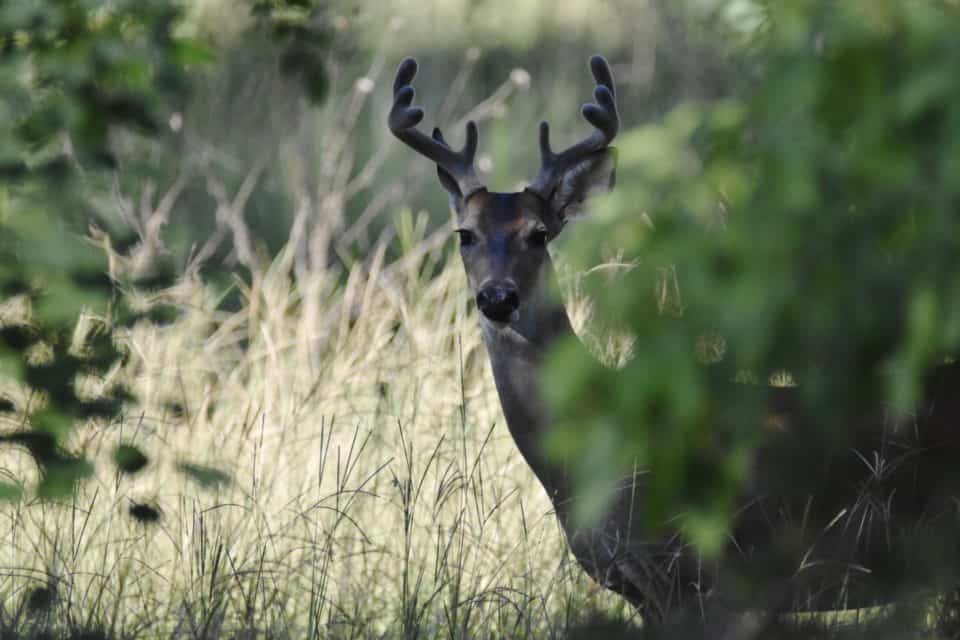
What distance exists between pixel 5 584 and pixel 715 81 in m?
8.93

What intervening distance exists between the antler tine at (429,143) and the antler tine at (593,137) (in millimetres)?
223

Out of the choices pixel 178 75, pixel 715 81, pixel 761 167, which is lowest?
pixel 761 167

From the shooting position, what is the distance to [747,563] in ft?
6.50

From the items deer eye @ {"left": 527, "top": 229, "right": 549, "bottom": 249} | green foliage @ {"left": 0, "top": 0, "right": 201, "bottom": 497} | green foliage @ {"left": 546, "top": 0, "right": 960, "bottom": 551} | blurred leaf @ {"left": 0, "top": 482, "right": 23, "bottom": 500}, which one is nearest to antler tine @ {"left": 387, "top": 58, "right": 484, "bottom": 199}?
deer eye @ {"left": 527, "top": 229, "right": 549, "bottom": 249}

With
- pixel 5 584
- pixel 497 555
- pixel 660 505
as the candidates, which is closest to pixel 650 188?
pixel 660 505

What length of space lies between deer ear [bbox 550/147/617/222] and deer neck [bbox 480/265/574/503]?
644 millimetres

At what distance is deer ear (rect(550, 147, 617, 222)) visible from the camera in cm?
522

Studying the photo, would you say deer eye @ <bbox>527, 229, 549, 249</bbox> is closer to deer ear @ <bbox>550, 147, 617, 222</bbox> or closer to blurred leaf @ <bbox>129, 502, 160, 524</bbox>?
deer ear @ <bbox>550, 147, 617, 222</bbox>

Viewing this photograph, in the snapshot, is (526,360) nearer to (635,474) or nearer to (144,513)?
(635,474)

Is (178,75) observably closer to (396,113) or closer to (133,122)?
(133,122)

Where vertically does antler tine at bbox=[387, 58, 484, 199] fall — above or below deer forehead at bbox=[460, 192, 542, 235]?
above

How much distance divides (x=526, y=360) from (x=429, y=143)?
42.9 inches

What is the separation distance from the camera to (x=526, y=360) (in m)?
4.49

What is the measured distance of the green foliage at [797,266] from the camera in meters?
1.49
